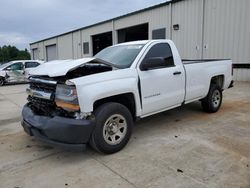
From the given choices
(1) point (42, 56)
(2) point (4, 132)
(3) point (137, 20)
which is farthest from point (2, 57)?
(2) point (4, 132)

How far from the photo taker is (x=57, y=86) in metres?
3.40

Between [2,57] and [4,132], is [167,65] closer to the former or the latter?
[4,132]

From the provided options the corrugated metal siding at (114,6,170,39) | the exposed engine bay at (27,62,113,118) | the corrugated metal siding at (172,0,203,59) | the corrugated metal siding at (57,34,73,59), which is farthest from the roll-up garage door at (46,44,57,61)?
the exposed engine bay at (27,62,113,118)

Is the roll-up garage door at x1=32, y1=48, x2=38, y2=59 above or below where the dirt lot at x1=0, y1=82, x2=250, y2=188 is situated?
above

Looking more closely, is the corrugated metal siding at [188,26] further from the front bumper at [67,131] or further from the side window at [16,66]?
the front bumper at [67,131]

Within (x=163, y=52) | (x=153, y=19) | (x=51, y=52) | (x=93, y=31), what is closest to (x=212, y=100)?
(x=163, y=52)

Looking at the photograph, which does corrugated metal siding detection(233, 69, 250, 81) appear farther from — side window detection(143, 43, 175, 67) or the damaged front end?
the damaged front end

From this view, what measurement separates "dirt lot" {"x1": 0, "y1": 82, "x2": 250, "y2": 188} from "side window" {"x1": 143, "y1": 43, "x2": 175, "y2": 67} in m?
1.39

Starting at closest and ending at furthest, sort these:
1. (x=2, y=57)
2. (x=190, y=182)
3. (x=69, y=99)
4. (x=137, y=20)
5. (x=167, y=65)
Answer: (x=190, y=182) → (x=69, y=99) → (x=167, y=65) → (x=137, y=20) → (x=2, y=57)

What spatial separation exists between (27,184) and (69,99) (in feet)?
3.90

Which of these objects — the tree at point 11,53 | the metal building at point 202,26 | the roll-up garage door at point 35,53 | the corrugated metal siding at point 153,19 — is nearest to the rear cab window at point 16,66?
the metal building at point 202,26

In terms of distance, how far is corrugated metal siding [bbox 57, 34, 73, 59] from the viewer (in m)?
26.1

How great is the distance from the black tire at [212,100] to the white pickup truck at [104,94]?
962 mm

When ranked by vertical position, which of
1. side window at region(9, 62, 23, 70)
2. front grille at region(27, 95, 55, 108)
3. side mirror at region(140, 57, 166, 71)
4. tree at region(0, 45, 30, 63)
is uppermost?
tree at region(0, 45, 30, 63)
